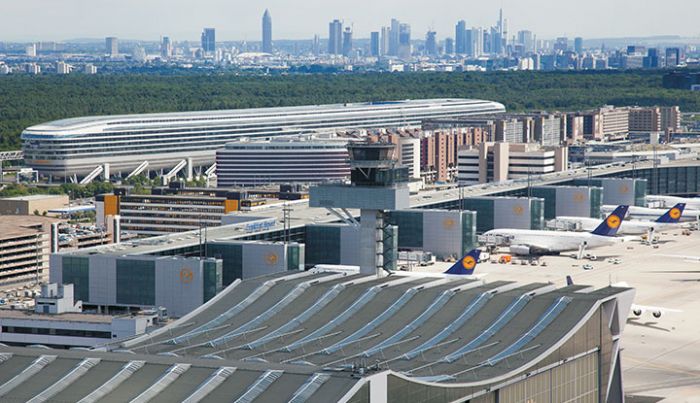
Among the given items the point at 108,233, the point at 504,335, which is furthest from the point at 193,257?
the point at 504,335

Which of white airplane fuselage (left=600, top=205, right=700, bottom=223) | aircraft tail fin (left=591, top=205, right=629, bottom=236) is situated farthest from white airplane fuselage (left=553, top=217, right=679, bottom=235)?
aircraft tail fin (left=591, top=205, right=629, bottom=236)

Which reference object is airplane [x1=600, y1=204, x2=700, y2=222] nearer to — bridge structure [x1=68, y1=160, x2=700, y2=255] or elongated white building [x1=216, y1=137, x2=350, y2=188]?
bridge structure [x1=68, y1=160, x2=700, y2=255]

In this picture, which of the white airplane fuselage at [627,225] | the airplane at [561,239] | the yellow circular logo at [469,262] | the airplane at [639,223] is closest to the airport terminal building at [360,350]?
the yellow circular logo at [469,262]

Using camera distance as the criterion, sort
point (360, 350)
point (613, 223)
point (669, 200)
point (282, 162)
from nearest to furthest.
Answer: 1. point (360, 350)
2. point (613, 223)
3. point (669, 200)
4. point (282, 162)

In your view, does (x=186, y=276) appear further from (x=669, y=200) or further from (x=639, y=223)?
(x=669, y=200)

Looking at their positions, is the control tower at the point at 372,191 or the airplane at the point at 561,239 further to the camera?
the airplane at the point at 561,239

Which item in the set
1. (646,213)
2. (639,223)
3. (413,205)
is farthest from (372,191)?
(646,213)

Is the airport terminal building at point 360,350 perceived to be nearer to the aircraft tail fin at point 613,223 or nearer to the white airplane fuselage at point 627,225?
the aircraft tail fin at point 613,223
